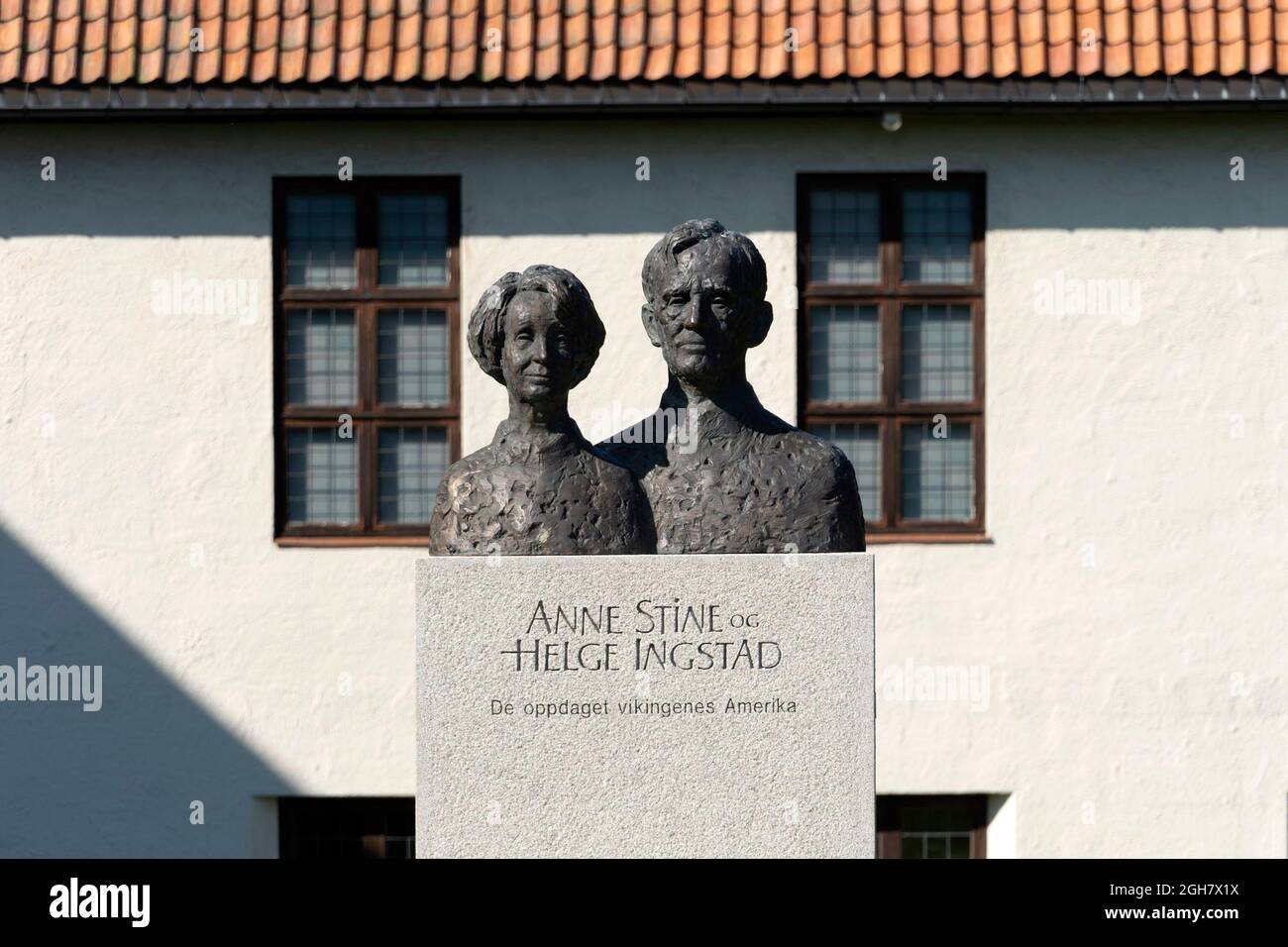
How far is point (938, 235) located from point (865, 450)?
131 centimetres

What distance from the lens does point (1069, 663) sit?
13805mm

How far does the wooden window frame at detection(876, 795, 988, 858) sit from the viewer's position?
551 inches

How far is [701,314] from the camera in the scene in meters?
8.30

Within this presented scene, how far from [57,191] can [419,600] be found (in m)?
7.13

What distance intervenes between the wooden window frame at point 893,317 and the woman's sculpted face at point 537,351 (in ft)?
19.4

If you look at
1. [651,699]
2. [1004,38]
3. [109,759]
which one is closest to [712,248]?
[651,699]

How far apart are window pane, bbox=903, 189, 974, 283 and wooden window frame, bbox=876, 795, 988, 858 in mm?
2987

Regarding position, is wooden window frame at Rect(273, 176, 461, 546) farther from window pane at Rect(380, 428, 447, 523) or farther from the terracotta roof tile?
the terracotta roof tile

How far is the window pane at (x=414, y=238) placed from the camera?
46.9ft

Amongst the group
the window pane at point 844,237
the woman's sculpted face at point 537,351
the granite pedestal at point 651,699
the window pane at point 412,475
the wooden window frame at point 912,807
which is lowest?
the wooden window frame at point 912,807

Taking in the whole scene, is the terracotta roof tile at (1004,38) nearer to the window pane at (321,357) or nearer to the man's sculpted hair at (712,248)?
the window pane at (321,357)

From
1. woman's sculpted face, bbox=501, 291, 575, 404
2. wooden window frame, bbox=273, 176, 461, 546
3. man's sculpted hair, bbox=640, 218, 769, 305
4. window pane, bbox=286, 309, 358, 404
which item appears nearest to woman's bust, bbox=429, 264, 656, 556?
woman's sculpted face, bbox=501, 291, 575, 404

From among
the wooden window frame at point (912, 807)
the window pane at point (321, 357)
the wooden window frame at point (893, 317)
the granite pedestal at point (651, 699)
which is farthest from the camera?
the window pane at point (321, 357)

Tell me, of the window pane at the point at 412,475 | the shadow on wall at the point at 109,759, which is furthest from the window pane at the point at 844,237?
the shadow on wall at the point at 109,759
